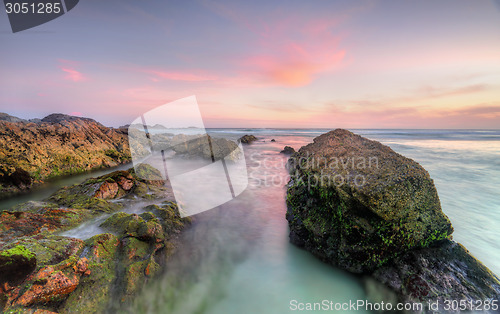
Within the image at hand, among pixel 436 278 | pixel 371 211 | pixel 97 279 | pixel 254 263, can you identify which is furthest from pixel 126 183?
pixel 436 278

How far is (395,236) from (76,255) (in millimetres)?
5190

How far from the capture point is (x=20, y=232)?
345cm

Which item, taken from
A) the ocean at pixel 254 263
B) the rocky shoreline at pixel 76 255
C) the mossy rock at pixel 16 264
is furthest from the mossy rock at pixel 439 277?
the mossy rock at pixel 16 264

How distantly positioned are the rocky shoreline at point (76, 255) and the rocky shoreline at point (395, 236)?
3.51 meters

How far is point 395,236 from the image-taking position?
3.21 meters

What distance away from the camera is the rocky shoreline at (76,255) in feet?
8.05

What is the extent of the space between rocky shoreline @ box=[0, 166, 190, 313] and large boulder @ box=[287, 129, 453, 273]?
11.0 feet

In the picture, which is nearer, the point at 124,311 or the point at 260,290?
the point at 124,311

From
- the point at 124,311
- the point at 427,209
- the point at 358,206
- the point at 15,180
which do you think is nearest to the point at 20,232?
the point at 124,311

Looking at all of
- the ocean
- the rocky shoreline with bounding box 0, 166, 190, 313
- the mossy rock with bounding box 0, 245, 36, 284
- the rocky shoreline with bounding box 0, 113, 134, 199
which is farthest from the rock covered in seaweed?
the rocky shoreline with bounding box 0, 113, 134, 199

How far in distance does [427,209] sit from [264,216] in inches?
165

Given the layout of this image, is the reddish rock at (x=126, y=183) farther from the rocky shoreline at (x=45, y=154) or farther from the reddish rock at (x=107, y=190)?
the rocky shoreline at (x=45, y=154)

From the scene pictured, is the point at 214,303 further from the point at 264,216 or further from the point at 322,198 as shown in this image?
the point at 264,216

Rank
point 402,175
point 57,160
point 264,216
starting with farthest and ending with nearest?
point 57,160 < point 264,216 < point 402,175
